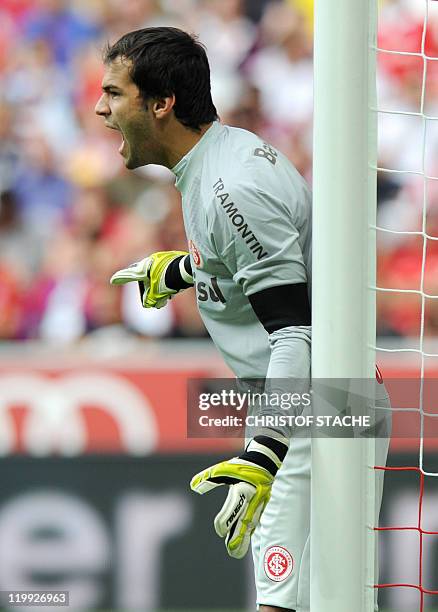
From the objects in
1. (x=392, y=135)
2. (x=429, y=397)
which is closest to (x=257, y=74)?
(x=392, y=135)

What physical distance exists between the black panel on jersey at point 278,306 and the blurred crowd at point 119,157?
10.9 ft

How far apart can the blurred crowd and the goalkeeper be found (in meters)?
3.13

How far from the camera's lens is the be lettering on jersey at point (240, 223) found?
2260mm

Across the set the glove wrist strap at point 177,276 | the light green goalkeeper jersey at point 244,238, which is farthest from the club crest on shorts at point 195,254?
the glove wrist strap at point 177,276

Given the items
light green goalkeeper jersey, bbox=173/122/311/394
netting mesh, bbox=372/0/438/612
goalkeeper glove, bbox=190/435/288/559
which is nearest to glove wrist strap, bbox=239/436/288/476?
goalkeeper glove, bbox=190/435/288/559

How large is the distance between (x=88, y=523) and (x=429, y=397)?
145 centimetres

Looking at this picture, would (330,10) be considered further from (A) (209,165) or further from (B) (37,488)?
(B) (37,488)

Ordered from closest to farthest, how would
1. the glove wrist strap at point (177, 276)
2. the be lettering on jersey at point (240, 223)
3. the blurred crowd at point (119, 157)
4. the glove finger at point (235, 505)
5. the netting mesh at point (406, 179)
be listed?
the glove finger at point (235, 505), the be lettering on jersey at point (240, 223), the glove wrist strap at point (177, 276), the netting mesh at point (406, 179), the blurred crowd at point (119, 157)

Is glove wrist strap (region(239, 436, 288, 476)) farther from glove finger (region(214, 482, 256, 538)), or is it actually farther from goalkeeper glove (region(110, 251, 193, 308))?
goalkeeper glove (region(110, 251, 193, 308))

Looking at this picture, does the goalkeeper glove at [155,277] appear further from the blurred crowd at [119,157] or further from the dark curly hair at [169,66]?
the blurred crowd at [119,157]

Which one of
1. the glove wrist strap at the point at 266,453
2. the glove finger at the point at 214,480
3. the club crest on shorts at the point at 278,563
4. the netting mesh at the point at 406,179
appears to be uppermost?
the netting mesh at the point at 406,179

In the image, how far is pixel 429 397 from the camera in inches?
166

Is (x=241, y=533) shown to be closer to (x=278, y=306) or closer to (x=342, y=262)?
(x=278, y=306)

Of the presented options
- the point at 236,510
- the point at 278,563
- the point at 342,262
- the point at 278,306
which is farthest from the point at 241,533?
the point at 342,262
